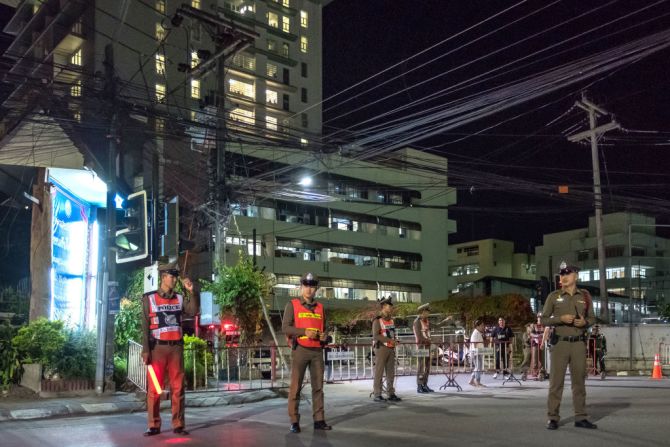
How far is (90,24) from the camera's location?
5538 centimetres

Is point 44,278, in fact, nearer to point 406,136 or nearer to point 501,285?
point 406,136

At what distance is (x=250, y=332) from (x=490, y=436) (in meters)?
14.5

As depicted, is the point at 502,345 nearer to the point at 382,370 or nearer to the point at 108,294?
the point at 382,370

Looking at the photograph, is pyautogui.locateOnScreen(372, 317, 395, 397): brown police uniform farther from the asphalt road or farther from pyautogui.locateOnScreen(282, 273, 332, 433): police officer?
pyautogui.locateOnScreen(282, 273, 332, 433): police officer

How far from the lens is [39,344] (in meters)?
14.2

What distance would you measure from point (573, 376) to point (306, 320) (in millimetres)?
3374

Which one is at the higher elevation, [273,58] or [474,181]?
[273,58]

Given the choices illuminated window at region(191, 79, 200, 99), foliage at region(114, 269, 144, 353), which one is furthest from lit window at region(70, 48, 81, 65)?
foliage at region(114, 269, 144, 353)

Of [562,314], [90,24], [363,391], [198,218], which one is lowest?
[363,391]

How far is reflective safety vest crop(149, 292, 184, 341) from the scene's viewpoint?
912cm

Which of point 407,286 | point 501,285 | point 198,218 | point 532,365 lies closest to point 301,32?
point 407,286

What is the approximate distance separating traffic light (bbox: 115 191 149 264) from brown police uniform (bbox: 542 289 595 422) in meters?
6.73

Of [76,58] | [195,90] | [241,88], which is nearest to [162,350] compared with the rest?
[76,58]

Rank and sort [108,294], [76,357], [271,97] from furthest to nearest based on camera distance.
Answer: [271,97] → [76,357] → [108,294]
